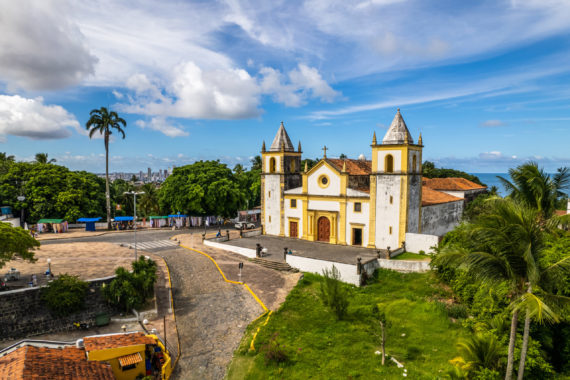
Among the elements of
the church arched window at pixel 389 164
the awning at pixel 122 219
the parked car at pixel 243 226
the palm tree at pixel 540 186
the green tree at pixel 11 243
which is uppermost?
the church arched window at pixel 389 164

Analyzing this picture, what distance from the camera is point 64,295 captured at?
16.7 metres

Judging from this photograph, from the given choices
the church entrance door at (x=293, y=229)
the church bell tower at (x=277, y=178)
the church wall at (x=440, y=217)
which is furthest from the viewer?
the church bell tower at (x=277, y=178)

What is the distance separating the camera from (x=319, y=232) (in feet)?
99.0

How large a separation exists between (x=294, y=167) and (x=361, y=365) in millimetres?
22665

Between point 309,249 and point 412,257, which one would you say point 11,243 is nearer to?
point 309,249

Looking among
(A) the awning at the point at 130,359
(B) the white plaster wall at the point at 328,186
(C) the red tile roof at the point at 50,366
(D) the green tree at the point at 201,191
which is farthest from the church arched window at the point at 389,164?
(C) the red tile roof at the point at 50,366

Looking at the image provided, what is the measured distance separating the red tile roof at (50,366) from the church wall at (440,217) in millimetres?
24344

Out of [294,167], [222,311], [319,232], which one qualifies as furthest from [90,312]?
[294,167]

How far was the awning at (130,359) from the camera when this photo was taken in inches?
487

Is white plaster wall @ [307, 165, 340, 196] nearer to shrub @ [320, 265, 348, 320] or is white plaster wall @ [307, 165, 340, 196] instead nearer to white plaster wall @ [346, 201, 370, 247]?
white plaster wall @ [346, 201, 370, 247]

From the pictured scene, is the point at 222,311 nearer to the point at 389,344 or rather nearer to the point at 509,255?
the point at 389,344

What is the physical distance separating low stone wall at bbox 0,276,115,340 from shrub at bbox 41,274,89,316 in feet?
0.88

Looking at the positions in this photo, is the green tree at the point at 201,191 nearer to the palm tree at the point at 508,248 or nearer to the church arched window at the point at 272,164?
the church arched window at the point at 272,164

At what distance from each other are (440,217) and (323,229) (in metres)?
10.8
